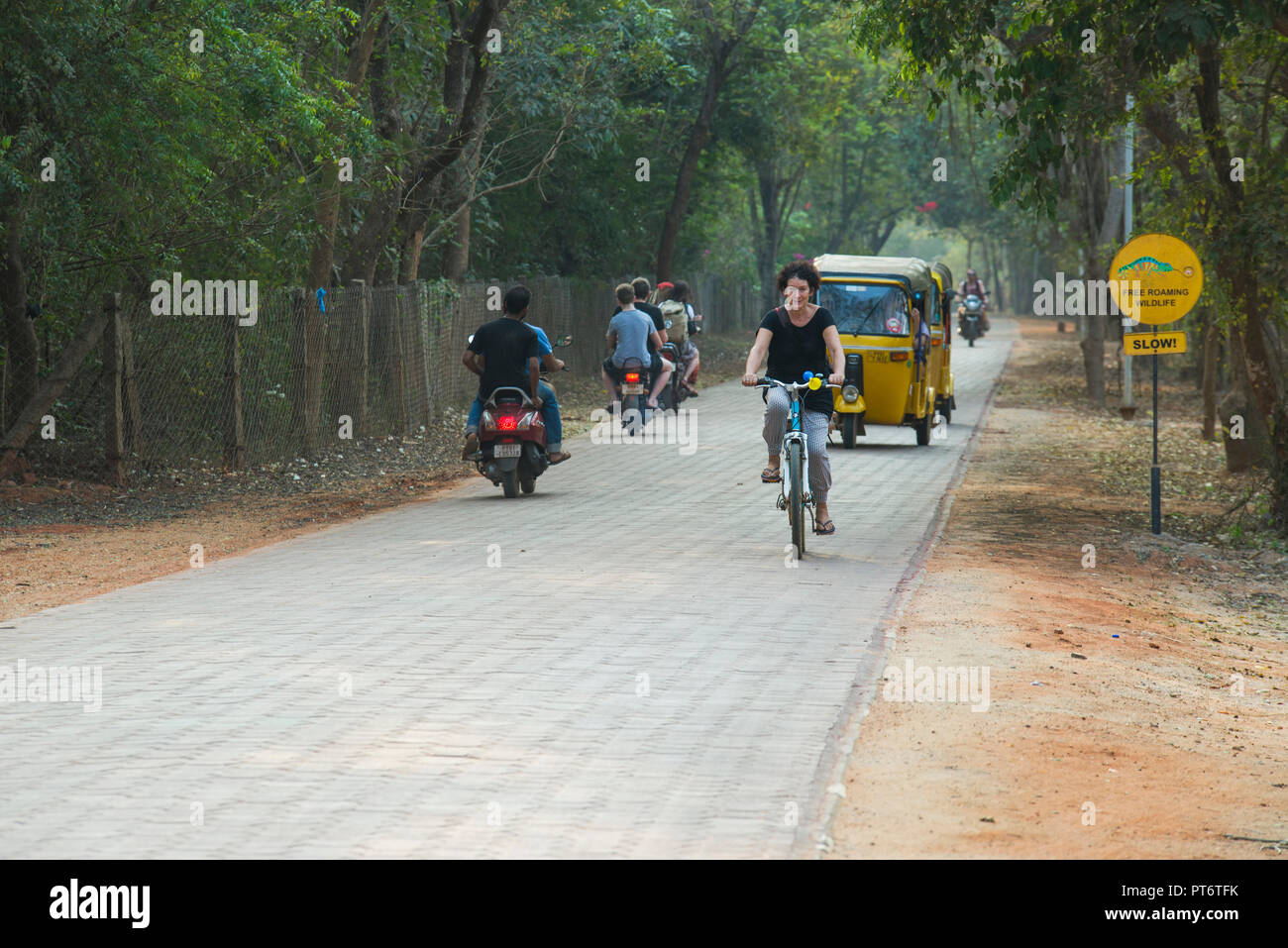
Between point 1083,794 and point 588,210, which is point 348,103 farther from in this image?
point 588,210

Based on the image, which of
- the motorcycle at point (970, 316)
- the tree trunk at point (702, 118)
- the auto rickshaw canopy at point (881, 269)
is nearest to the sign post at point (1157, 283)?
the auto rickshaw canopy at point (881, 269)

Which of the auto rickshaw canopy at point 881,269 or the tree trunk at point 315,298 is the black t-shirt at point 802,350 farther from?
the auto rickshaw canopy at point 881,269

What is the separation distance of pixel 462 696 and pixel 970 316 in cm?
4885

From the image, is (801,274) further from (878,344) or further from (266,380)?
(878,344)

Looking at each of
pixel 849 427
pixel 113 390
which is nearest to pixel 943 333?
pixel 849 427

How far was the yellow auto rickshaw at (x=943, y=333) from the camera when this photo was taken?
23766mm

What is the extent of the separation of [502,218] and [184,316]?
1861 centimetres

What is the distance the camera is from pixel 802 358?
12.4 metres

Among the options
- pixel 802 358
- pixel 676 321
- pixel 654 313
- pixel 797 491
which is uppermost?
pixel 654 313

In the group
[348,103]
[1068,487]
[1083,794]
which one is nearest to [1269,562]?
[1068,487]

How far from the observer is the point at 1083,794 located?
6539 millimetres

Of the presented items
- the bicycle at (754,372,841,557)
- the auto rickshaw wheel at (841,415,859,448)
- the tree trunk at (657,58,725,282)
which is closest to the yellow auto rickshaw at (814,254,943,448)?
the auto rickshaw wheel at (841,415,859,448)

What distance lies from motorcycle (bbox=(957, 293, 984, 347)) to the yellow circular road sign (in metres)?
40.2

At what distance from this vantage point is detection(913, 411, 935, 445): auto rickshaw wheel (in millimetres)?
22322
